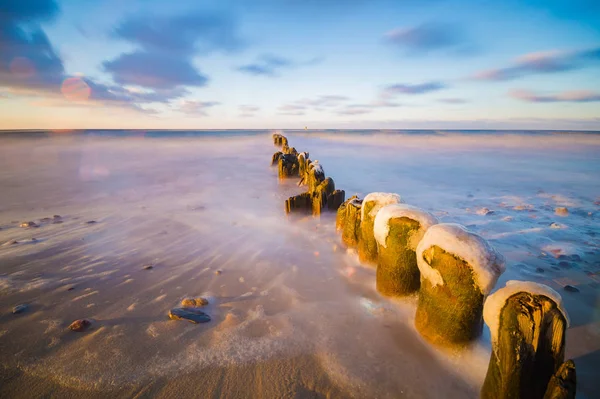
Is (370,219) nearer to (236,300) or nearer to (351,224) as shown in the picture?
(351,224)

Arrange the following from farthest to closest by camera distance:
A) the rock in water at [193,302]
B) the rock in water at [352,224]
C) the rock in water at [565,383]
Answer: the rock in water at [352,224] → the rock in water at [193,302] → the rock in water at [565,383]

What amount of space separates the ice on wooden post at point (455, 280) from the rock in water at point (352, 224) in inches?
94.2

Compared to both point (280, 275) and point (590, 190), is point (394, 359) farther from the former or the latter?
point (590, 190)

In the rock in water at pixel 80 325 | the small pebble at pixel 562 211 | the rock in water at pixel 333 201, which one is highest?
the rock in water at pixel 333 201

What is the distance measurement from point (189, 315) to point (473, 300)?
3.09 m

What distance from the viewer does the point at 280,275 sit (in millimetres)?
4504

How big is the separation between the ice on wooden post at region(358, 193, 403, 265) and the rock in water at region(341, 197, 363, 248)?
1.21 feet

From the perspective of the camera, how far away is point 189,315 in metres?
3.42

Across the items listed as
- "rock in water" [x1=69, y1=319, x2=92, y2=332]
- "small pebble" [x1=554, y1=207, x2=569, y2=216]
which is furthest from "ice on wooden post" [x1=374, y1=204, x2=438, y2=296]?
"small pebble" [x1=554, y1=207, x2=569, y2=216]

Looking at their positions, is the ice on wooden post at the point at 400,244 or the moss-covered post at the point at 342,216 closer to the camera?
the ice on wooden post at the point at 400,244

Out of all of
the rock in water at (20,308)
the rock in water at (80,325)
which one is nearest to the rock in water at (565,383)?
the rock in water at (80,325)

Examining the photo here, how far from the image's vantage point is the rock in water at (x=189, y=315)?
336cm

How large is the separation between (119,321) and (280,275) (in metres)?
2.18

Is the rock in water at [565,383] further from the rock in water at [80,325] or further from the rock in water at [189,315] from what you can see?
the rock in water at [80,325]
